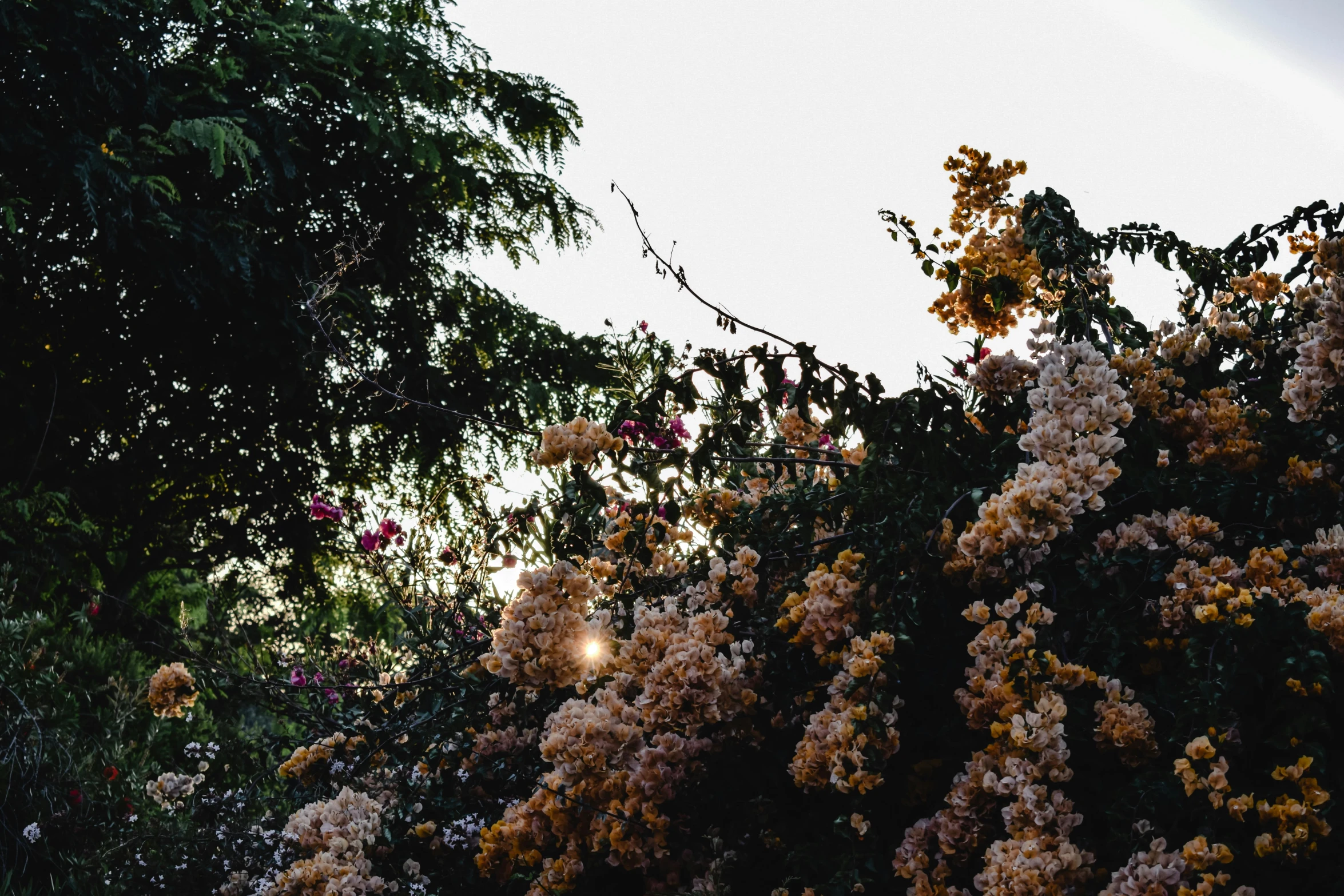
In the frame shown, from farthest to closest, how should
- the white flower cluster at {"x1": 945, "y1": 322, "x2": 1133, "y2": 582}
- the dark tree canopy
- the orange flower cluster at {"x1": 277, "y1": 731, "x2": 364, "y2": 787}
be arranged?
the dark tree canopy, the orange flower cluster at {"x1": 277, "y1": 731, "x2": 364, "y2": 787}, the white flower cluster at {"x1": 945, "y1": 322, "x2": 1133, "y2": 582}

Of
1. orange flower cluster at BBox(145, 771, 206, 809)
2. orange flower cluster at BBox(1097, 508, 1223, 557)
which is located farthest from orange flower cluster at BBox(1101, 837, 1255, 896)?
orange flower cluster at BBox(145, 771, 206, 809)

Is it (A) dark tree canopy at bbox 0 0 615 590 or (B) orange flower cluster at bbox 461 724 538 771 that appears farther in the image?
(A) dark tree canopy at bbox 0 0 615 590

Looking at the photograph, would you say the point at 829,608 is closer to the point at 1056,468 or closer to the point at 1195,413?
the point at 1056,468

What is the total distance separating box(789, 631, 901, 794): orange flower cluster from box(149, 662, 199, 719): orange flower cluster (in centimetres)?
228

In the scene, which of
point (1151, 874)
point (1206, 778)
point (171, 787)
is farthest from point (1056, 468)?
point (171, 787)

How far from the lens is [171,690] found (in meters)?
2.96

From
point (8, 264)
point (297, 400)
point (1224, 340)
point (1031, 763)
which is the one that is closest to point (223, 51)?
point (8, 264)

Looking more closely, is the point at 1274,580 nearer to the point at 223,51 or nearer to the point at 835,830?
the point at 835,830

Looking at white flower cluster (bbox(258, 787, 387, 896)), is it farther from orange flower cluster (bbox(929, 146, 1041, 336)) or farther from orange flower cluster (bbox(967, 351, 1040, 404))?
orange flower cluster (bbox(929, 146, 1041, 336))

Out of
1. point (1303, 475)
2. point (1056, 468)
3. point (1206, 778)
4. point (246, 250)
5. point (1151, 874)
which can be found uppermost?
point (246, 250)

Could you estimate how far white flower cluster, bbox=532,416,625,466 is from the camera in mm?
1693

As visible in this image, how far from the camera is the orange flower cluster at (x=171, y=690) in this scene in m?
2.93

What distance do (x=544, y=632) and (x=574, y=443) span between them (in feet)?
1.14

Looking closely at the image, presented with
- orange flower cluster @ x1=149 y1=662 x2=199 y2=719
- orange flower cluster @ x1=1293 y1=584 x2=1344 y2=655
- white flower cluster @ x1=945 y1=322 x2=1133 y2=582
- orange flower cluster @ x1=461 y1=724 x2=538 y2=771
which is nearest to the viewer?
orange flower cluster @ x1=1293 y1=584 x2=1344 y2=655
